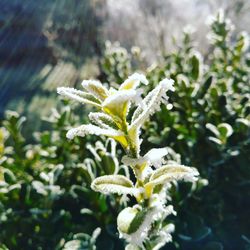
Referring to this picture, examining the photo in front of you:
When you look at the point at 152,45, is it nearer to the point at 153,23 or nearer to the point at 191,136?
the point at 153,23

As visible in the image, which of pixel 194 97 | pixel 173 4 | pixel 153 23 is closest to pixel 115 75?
pixel 194 97

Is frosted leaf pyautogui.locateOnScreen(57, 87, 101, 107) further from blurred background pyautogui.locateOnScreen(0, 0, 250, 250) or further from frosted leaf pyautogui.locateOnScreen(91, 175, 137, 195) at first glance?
blurred background pyautogui.locateOnScreen(0, 0, 250, 250)

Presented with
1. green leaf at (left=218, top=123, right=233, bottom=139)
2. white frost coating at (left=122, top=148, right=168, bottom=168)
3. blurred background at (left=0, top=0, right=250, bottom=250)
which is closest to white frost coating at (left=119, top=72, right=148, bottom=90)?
white frost coating at (left=122, top=148, right=168, bottom=168)

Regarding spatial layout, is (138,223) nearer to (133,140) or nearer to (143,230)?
(143,230)

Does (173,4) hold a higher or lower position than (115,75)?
higher

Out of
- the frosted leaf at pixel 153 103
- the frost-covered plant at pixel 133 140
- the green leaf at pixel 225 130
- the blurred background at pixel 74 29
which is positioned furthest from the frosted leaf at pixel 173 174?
the blurred background at pixel 74 29

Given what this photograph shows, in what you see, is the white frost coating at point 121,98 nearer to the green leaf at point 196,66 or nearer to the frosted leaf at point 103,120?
the frosted leaf at point 103,120
